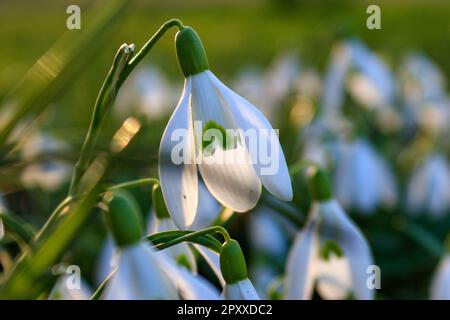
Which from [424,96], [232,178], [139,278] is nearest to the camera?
[139,278]

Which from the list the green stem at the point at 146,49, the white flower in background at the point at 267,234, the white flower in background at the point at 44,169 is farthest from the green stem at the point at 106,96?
the white flower in background at the point at 44,169

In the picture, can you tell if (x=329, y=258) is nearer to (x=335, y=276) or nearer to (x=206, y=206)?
(x=335, y=276)

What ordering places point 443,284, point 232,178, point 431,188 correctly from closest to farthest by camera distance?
point 232,178 → point 443,284 → point 431,188

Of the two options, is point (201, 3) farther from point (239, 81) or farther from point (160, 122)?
point (160, 122)

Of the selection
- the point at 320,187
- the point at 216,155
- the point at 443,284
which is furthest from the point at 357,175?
the point at 216,155

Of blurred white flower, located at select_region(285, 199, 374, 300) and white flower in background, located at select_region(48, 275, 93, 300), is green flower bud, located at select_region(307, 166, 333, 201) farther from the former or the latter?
white flower in background, located at select_region(48, 275, 93, 300)

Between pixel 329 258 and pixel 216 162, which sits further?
pixel 329 258

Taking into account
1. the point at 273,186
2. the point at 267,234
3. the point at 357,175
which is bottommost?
the point at 267,234

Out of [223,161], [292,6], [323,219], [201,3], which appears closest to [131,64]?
[223,161]
